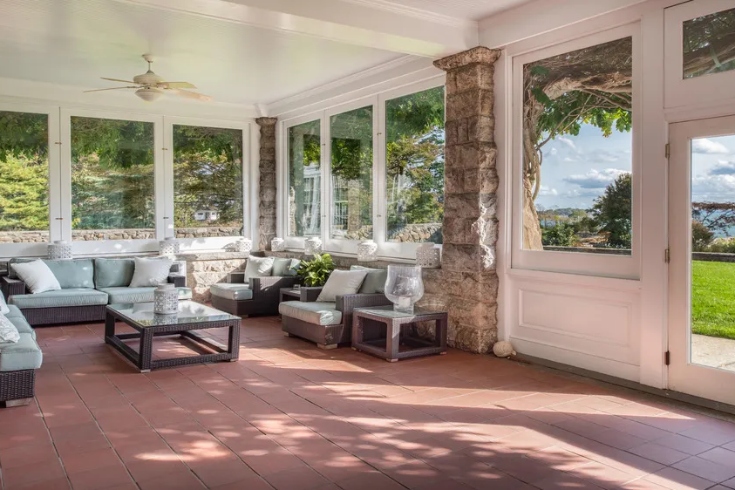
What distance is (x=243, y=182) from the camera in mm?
10109

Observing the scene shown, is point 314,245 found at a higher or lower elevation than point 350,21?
lower

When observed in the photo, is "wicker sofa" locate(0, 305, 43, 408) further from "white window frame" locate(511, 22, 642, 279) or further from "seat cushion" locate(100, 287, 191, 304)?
"white window frame" locate(511, 22, 642, 279)

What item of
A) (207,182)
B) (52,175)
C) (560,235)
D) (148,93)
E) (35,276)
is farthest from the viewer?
(207,182)

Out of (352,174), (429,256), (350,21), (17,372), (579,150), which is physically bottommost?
(17,372)

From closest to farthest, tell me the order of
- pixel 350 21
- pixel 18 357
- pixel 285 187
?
pixel 18 357, pixel 350 21, pixel 285 187

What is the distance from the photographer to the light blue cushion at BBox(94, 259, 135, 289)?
822 cm

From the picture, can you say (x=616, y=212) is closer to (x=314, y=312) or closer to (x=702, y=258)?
(x=702, y=258)

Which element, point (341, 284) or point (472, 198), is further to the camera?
point (341, 284)

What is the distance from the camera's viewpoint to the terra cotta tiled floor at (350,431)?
10.2 feet

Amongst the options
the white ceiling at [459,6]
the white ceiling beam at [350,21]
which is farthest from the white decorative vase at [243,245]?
the white ceiling at [459,6]

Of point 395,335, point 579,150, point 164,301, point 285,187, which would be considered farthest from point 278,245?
point 579,150

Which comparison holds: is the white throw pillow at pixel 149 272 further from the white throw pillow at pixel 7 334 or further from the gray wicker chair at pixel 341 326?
the white throw pillow at pixel 7 334

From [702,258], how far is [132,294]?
6.31 m

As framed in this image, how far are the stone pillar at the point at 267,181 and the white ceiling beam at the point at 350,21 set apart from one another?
4619mm
